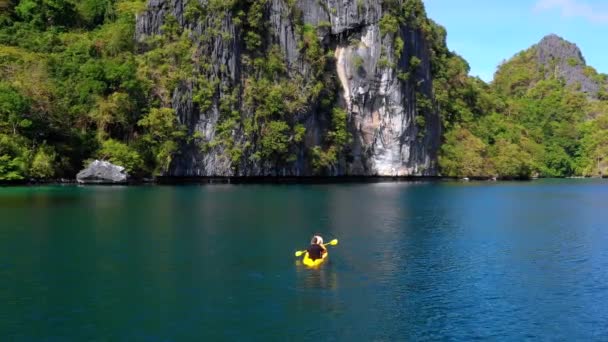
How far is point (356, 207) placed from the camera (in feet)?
144

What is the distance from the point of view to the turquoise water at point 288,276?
15.6 metres

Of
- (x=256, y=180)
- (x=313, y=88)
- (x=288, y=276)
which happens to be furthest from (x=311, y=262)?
(x=313, y=88)

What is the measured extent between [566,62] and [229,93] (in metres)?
116

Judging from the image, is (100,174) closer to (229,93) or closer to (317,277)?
(229,93)

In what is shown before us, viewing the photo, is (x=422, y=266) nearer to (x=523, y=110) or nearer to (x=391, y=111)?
(x=391, y=111)

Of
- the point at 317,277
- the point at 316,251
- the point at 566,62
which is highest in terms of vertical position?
the point at 566,62

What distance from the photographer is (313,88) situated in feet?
257

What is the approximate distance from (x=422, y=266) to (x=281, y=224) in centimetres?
1156

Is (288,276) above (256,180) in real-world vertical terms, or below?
below

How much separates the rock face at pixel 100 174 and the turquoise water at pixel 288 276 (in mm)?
21181

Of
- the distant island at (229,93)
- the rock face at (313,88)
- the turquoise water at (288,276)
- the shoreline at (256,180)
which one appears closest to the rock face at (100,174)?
the shoreline at (256,180)

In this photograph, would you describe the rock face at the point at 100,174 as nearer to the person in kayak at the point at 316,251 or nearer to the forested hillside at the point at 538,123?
the person in kayak at the point at 316,251

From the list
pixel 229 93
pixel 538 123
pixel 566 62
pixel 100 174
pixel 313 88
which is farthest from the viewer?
pixel 566 62

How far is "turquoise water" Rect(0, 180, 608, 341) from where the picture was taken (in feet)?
51.3
